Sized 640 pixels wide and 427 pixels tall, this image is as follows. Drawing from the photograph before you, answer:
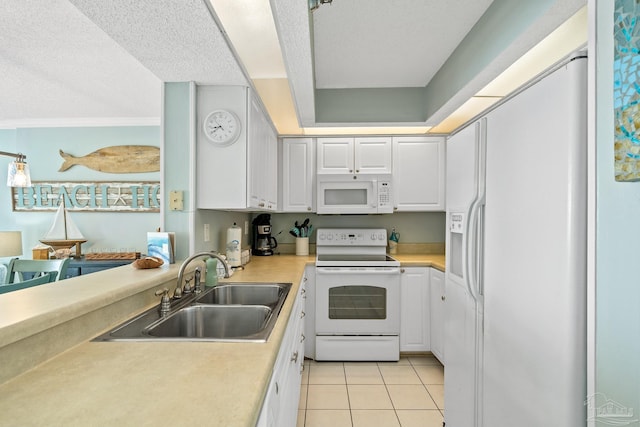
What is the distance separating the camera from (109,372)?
0.87 m

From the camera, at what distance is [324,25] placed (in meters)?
2.09

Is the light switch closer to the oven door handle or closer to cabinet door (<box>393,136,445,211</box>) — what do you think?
the oven door handle

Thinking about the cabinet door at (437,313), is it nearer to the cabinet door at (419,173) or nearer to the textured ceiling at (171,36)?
the cabinet door at (419,173)

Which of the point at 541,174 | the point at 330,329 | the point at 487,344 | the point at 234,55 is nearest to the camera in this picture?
the point at 541,174

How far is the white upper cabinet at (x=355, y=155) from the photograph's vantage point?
332 centimetres

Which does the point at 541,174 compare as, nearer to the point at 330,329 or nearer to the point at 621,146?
the point at 621,146

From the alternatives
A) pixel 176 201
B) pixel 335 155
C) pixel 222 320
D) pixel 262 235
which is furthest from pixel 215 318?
pixel 335 155

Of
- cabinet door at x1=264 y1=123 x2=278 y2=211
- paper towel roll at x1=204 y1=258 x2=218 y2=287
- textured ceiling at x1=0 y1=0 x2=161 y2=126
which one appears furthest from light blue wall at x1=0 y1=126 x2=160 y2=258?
paper towel roll at x1=204 y1=258 x2=218 y2=287

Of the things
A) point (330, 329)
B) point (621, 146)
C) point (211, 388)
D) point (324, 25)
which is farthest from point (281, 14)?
point (330, 329)

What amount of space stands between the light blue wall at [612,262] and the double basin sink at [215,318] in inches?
39.7

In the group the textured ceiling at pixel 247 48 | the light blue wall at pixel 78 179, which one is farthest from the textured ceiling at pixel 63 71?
the light blue wall at pixel 78 179

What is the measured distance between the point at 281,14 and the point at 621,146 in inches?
54.5

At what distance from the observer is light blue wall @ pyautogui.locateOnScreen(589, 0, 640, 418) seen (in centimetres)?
85

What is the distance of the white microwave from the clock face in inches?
51.1
